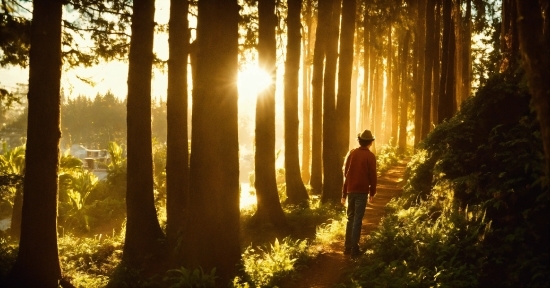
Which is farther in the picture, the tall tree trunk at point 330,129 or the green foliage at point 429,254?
the tall tree trunk at point 330,129

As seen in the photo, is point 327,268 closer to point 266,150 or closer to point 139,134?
point 266,150

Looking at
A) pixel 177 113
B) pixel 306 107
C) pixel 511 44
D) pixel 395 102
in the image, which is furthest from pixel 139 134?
pixel 395 102

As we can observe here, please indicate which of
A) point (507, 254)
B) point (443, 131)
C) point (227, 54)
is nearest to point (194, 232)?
point (227, 54)

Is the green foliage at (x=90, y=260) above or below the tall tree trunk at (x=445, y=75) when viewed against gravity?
below

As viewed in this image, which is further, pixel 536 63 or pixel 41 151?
pixel 41 151

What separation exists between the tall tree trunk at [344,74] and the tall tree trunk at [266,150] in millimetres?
2708

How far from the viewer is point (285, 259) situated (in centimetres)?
746

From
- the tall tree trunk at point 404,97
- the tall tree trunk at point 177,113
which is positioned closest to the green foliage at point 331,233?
the tall tree trunk at point 177,113

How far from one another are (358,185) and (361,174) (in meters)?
0.21

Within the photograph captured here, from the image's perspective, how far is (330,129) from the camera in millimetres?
13148

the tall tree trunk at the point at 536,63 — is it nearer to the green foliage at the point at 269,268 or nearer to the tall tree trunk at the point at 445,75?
the green foliage at the point at 269,268

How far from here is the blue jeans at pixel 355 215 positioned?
7.62 metres

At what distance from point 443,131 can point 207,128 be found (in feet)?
20.1

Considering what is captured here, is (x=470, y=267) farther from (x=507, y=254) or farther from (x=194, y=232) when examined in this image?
(x=194, y=232)
